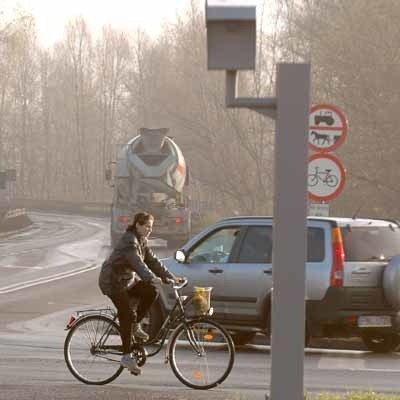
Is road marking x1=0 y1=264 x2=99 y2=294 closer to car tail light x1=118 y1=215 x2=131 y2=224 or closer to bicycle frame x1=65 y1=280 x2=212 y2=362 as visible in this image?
car tail light x1=118 y1=215 x2=131 y2=224

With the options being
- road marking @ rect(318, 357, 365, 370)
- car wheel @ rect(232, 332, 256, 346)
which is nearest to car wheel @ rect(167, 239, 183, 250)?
car wheel @ rect(232, 332, 256, 346)

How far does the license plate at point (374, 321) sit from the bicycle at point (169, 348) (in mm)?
2975

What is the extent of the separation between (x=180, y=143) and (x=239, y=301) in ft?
181

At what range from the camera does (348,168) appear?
3806 centimetres

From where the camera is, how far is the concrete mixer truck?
137ft

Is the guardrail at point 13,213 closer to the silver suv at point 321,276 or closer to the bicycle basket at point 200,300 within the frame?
the silver suv at point 321,276

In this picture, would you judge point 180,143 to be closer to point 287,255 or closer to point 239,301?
point 239,301

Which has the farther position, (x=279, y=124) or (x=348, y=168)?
(x=348, y=168)

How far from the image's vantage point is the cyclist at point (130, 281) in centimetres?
1124

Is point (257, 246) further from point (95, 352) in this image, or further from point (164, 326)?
point (95, 352)

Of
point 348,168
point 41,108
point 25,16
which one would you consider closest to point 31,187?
point 41,108

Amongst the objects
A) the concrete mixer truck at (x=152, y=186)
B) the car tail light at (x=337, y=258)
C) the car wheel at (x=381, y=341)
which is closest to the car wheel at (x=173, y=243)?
the concrete mixer truck at (x=152, y=186)

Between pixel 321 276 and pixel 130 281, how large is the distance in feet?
12.0

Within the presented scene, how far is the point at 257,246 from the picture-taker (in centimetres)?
1511
